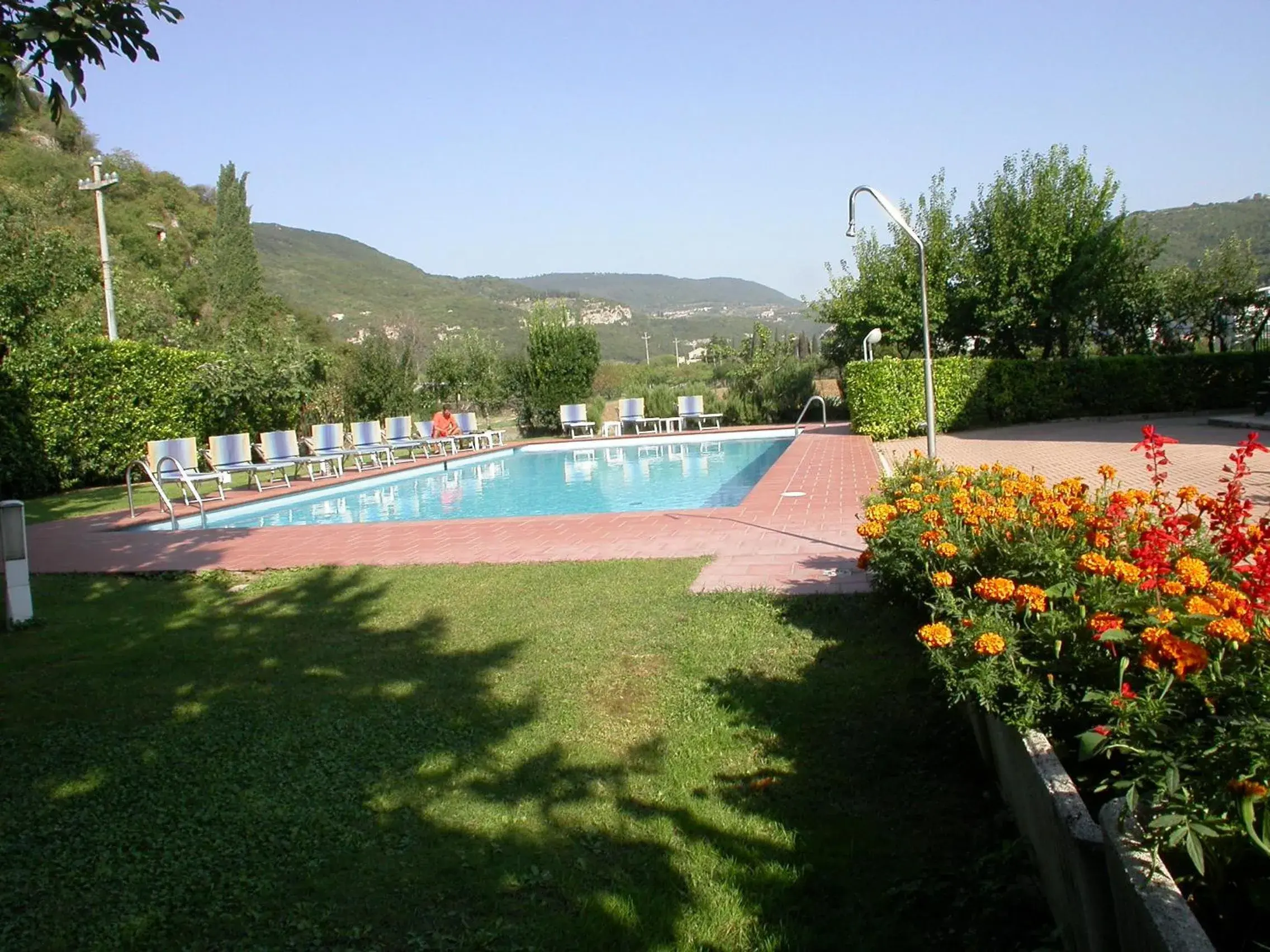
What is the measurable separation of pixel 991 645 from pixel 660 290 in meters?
139

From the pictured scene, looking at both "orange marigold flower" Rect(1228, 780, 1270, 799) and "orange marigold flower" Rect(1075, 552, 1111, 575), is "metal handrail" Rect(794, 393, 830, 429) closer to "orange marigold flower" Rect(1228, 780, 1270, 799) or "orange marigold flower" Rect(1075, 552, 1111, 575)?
"orange marigold flower" Rect(1075, 552, 1111, 575)

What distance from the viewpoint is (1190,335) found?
2386 cm

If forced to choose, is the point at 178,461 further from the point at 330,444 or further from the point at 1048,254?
the point at 1048,254

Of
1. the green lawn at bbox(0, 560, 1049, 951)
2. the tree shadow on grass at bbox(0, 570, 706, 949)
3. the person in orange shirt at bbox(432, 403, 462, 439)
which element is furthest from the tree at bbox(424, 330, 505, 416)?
the tree shadow on grass at bbox(0, 570, 706, 949)

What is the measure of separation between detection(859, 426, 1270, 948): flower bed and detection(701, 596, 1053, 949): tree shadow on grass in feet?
1.39

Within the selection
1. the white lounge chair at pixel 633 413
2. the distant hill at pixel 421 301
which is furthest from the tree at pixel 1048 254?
the distant hill at pixel 421 301

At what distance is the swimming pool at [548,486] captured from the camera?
12891mm

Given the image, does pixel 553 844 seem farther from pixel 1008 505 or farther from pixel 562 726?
pixel 1008 505

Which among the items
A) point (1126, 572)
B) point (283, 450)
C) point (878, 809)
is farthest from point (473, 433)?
point (1126, 572)

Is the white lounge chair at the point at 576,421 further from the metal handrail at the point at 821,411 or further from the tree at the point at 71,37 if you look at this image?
the tree at the point at 71,37

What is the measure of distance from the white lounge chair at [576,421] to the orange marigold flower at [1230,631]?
22937mm

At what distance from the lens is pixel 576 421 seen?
24938 millimetres

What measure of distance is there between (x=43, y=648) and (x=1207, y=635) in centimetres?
591

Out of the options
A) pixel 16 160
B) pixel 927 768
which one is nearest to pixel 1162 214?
pixel 16 160
